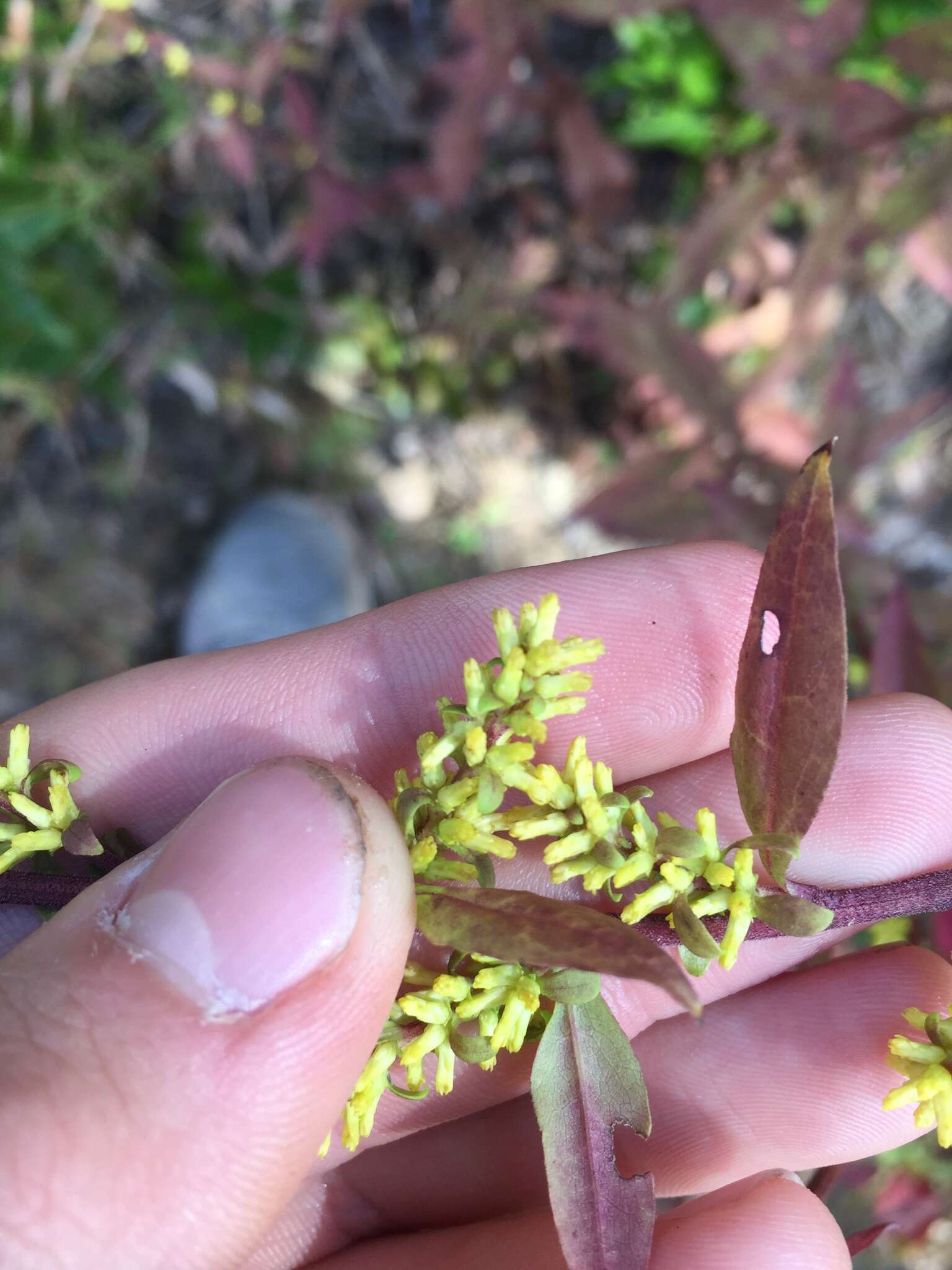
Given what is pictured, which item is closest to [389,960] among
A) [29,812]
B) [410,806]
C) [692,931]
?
[410,806]

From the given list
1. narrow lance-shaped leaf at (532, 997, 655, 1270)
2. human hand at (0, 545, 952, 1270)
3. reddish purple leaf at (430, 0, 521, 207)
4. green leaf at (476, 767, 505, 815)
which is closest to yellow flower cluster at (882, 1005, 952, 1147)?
narrow lance-shaped leaf at (532, 997, 655, 1270)

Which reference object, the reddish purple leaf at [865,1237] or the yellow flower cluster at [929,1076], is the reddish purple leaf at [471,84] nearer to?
the yellow flower cluster at [929,1076]

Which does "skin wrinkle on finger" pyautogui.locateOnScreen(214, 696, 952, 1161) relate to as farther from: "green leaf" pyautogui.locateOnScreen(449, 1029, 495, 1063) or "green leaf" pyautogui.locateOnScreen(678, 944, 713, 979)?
"green leaf" pyautogui.locateOnScreen(449, 1029, 495, 1063)

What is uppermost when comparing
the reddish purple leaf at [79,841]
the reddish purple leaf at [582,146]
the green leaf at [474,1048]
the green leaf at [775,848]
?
the reddish purple leaf at [582,146]

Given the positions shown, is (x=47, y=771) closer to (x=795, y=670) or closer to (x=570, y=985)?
(x=570, y=985)

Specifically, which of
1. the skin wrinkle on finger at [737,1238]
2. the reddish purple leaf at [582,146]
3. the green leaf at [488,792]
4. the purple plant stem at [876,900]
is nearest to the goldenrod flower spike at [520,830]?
the green leaf at [488,792]

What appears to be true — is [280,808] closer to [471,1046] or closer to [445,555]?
[471,1046]

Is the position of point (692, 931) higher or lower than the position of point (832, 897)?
higher

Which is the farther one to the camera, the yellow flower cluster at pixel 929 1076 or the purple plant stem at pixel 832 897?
the purple plant stem at pixel 832 897
